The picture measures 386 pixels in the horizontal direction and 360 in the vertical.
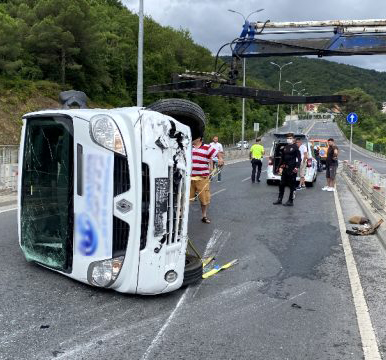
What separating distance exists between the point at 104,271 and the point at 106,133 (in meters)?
1.34

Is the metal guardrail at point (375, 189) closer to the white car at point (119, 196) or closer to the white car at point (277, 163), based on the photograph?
the white car at point (277, 163)

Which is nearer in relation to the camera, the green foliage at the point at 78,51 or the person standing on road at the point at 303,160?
the person standing on road at the point at 303,160

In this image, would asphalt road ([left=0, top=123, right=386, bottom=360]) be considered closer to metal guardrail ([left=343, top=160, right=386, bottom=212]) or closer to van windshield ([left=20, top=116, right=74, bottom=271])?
van windshield ([left=20, top=116, right=74, bottom=271])

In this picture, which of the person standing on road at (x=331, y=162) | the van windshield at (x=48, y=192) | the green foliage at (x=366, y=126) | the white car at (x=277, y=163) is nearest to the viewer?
the van windshield at (x=48, y=192)

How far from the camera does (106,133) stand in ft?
14.9

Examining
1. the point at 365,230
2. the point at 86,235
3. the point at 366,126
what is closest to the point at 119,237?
the point at 86,235

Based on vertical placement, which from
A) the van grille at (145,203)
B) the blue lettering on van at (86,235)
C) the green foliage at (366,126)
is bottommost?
the blue lettering on van at (86,235)

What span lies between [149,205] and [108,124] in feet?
2.84

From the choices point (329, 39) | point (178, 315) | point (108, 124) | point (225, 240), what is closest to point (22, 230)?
point (108, 124)

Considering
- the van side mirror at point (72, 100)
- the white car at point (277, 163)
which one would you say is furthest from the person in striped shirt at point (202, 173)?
the white car at point (277, 163)

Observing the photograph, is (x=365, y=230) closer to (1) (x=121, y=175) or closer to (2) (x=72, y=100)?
(2) (x=72, y=100)

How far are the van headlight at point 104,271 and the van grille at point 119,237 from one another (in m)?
0.07

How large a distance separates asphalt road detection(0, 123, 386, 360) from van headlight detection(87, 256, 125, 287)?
213 millimetres

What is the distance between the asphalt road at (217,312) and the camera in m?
3.74
